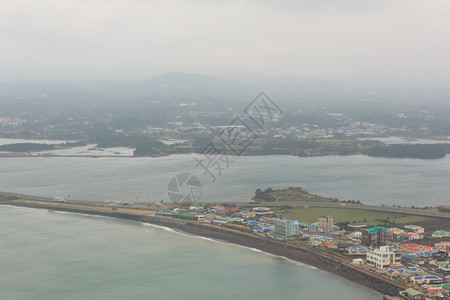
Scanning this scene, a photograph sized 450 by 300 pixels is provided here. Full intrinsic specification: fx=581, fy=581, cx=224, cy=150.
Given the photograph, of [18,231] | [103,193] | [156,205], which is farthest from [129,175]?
[18,231]

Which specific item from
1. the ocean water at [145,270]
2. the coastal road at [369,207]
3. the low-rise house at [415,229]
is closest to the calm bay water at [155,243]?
the ocean water at [145,270]

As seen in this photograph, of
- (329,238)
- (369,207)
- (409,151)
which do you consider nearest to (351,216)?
(369,207)

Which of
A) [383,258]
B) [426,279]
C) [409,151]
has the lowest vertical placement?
[426,279]

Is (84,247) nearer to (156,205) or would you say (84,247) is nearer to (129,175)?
(156,205)

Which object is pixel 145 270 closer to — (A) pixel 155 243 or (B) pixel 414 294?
(A) pixel 155 243

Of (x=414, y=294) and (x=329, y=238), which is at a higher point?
(x=329, y=238)

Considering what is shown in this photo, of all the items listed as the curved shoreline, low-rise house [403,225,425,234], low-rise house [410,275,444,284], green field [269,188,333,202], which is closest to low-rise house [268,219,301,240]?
the curved shoreline
